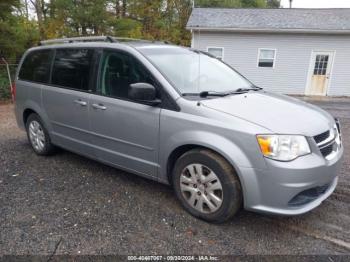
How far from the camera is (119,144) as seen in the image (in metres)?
3.38

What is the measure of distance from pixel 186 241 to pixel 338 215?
1704mm

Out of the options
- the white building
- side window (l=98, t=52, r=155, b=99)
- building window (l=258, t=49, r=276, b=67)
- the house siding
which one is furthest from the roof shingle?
side window (l=98, t=52, r=155, b=99)

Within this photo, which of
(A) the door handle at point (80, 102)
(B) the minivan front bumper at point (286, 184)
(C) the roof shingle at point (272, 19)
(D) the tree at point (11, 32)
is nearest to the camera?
(B) the minivan front bumper at point (286, 184)

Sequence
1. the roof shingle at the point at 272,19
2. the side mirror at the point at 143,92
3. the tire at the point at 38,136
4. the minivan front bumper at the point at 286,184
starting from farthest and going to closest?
the roof shingle at the point at 272,19
the tire at the point at 38,136
the side mirror at the point at 143,92
the minivan front bumper at the point at 286,184

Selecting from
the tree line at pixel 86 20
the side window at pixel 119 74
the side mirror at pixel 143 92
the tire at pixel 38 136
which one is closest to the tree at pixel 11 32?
the tree line at pixel 86 20

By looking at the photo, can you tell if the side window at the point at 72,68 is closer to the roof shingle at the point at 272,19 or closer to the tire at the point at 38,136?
the tire at the point at 38,136

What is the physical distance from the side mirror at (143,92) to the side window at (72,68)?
105 centimetres

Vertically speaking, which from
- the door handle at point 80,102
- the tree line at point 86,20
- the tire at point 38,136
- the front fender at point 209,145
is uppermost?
the tree line at point 86,20

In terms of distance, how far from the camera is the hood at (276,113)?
2537 millimetres

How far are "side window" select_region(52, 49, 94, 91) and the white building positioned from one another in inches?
420

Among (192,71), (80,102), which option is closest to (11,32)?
(80,102)

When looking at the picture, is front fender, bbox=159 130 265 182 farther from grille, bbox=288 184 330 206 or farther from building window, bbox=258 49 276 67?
building window, bbox=258 49 276 67

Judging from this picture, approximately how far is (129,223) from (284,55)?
13.2 m

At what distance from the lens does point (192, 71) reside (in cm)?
340
